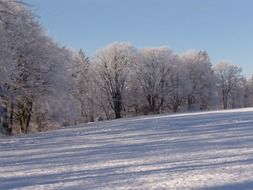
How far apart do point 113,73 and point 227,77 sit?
41.0 metres

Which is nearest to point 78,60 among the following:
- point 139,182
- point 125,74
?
point 125,74

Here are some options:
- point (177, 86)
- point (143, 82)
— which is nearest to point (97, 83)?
point (143, 82)

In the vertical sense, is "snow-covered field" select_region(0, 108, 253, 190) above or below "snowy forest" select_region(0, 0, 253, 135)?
below

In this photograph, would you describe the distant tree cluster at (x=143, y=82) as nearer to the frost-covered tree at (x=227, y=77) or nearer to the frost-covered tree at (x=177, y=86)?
the frost-covered tree at (x=177, y=86)

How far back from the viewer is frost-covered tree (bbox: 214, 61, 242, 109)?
108 meters

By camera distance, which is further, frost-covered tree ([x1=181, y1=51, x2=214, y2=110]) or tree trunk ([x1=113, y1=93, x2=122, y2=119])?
frost-covered tree ([x1=181, y1=51, x2=214, y2=110])

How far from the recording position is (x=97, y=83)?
258 ft

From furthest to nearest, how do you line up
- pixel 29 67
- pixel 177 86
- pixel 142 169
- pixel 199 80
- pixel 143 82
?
pixel 199 80
pixel 177 86
pixel 143 82
pixel 29 67
pixel 142 169

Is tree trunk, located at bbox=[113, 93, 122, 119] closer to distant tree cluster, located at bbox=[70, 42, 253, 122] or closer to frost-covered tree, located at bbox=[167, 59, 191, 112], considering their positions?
distant tree cluster, located at bbox=[70, 42, 253, 122]

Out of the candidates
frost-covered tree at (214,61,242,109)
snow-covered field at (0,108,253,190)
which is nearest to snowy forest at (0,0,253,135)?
frost-covered tree at (214,61,242,109)

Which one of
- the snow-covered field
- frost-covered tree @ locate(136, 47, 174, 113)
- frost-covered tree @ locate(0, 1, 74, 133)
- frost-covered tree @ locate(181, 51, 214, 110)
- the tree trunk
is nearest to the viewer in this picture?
the snow-covered field

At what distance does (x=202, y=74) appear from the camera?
95188mm

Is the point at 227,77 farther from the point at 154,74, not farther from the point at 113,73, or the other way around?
the point at 113,73

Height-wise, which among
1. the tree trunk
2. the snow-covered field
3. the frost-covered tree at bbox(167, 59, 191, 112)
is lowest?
the snow-covered field
